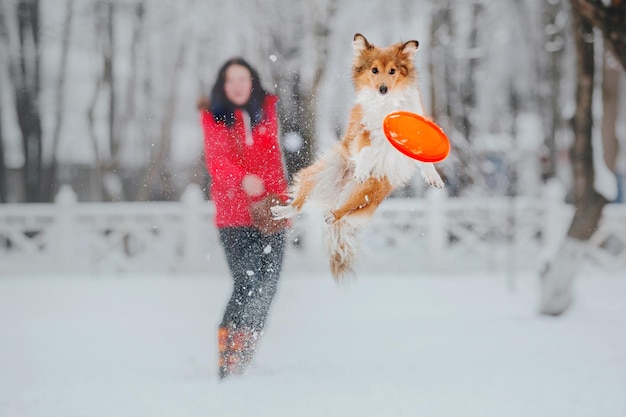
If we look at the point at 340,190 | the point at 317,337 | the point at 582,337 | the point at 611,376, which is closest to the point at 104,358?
the point at 317,337

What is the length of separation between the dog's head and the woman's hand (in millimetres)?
630

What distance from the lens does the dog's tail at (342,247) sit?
2490 mm

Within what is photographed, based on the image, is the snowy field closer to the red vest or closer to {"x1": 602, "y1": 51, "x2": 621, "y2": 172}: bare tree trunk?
the red vest

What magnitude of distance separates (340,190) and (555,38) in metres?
10.7

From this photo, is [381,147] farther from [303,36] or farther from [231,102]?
[303,36]

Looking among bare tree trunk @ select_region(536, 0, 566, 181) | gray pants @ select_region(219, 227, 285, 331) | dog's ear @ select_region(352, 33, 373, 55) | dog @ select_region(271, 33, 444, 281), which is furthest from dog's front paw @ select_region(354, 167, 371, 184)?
bare tree trunk @ select_region(536, 0, 566, 181)

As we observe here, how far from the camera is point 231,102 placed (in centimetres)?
293

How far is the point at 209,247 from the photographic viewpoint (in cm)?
812

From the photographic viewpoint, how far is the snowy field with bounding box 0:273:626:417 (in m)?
2.80

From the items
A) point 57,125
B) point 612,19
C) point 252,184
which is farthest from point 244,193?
point 57,125

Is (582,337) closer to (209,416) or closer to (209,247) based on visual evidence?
(209,416)

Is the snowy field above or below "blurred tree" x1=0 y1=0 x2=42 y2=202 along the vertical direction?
below

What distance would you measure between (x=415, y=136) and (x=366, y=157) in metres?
→ 0.19

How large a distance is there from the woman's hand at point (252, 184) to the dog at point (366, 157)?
0.31 metres
